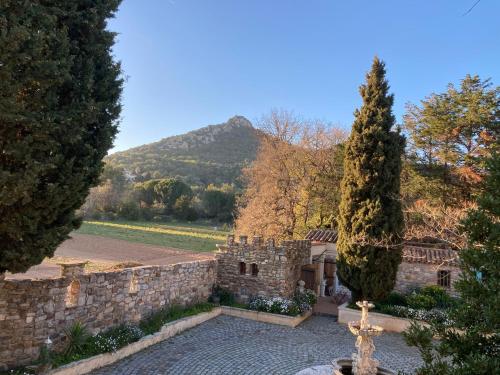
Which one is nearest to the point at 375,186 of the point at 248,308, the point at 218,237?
the point at 248,308

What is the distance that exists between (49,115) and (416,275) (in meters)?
16.5

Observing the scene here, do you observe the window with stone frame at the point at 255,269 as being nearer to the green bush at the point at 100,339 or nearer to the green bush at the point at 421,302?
the green bush at the point at 100,339

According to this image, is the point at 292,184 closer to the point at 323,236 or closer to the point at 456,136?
the point at 323,236

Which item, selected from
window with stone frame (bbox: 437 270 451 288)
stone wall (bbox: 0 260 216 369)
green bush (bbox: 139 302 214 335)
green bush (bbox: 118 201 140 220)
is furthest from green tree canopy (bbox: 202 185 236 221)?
stone wall (bbox: 0 260 216 369)

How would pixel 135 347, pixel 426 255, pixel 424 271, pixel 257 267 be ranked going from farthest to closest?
pixel 426 255 < pixel 424 271 < pixel 257 267 < pixel 135 347

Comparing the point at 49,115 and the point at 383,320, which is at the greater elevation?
the point at 49,115

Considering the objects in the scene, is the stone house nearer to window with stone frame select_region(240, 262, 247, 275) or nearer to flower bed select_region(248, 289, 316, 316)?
flower bed select_region(248, 289, 316, 316)

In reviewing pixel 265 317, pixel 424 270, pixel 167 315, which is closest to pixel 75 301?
pixel 167 315

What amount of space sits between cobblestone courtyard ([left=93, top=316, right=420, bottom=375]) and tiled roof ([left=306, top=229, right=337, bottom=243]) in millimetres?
6436

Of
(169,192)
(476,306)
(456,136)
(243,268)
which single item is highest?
(456,136)

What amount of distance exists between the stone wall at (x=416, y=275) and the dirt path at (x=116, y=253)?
12207mm

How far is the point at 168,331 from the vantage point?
11266mm

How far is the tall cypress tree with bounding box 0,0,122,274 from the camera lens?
537cm

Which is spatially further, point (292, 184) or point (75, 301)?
point (292, 184)
